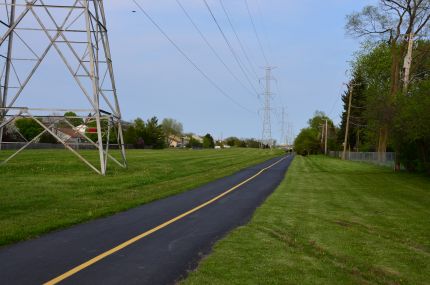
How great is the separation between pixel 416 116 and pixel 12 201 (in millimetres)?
22070

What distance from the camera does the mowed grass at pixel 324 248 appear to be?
7.02 meters

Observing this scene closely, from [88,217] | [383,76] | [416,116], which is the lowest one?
[88,217]

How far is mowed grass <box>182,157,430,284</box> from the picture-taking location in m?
7.02

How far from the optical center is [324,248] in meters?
9.00

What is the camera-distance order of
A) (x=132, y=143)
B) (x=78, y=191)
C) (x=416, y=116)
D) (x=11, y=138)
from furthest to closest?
(x=132, y=143), (x=11, y=138), (x=416, y=116), (x=78, y=191)

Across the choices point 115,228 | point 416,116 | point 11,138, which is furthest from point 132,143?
point 115,228

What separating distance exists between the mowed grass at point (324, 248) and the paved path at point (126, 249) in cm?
50

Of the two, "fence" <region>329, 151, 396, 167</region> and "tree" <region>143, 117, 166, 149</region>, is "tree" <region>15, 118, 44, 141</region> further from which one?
"fence" <region>329, 151, 396, 167</region>

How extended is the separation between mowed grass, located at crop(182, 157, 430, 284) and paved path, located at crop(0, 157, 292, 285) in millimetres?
500

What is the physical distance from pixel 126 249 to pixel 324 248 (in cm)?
343

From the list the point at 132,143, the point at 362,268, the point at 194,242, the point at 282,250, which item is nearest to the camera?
the point at 362,268

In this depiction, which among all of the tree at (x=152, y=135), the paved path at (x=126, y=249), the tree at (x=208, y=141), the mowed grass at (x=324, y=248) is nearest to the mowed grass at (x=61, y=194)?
the paved path at (x=126, y=249)

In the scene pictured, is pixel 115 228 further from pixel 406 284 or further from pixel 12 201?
pixel 406 284

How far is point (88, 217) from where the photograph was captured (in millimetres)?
12250
